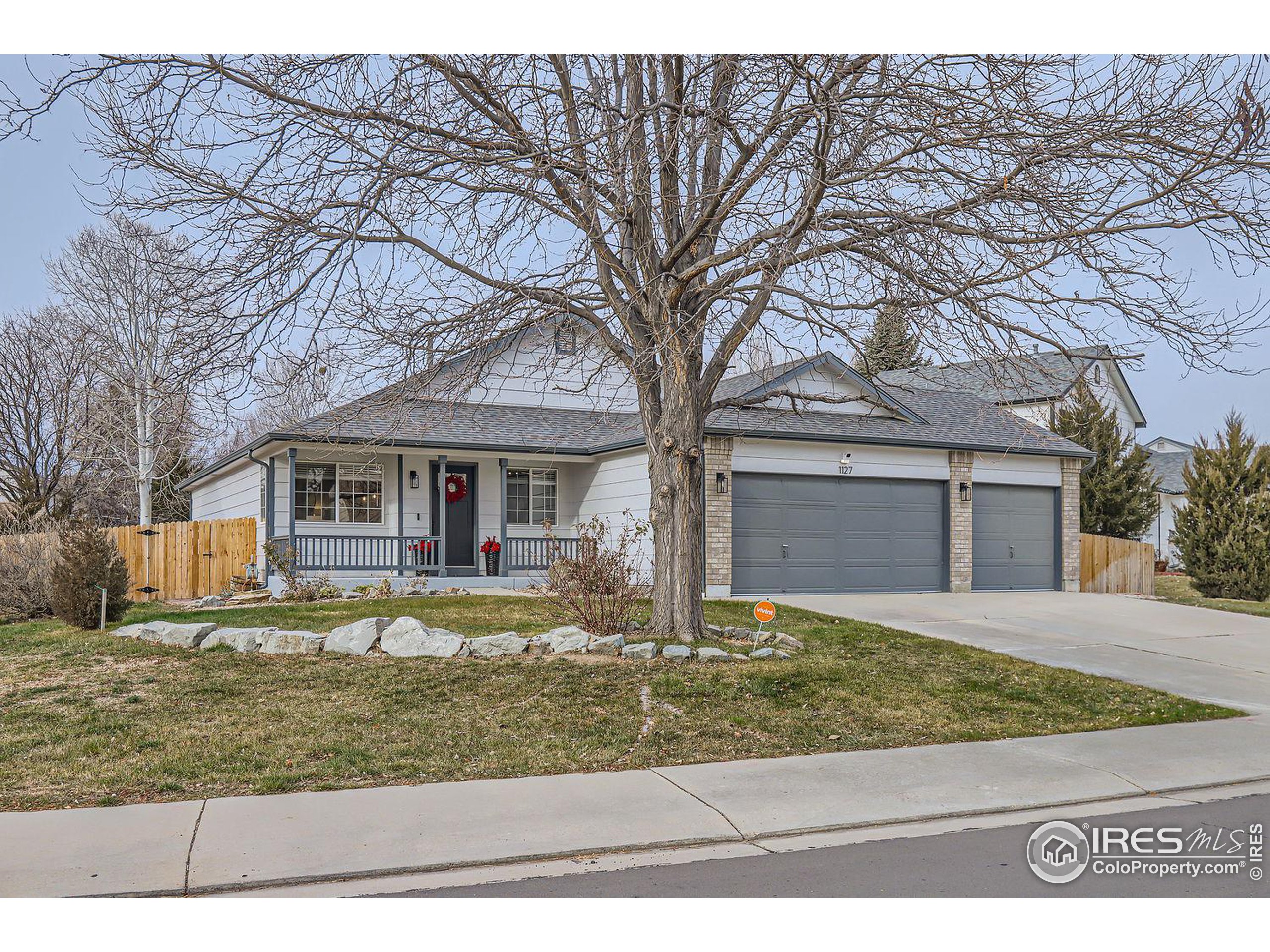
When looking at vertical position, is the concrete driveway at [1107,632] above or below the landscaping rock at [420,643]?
below

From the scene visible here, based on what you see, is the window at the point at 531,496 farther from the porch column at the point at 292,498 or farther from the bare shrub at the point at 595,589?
the bare shrub at the point at 595,589

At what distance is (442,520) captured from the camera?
2019cm

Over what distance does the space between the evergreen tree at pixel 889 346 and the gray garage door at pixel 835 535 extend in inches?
204

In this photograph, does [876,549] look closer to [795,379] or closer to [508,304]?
[795,379]

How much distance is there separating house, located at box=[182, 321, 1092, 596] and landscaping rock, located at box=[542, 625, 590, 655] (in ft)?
22.1

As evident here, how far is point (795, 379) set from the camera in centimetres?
1992

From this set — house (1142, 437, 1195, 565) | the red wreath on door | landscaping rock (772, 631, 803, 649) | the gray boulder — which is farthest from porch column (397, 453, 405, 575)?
house (1142, 437, 1195, 565)

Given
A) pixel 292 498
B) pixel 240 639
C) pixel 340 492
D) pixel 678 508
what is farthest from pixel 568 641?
pixel 340 492

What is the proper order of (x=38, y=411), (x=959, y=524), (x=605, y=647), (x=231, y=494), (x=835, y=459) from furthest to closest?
(x=38, y=411)
(x=231, y=494)
(x=959, y=524)
(x=835, y=459)
(x=605, y=647)

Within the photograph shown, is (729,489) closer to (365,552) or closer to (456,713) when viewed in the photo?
(365,552)

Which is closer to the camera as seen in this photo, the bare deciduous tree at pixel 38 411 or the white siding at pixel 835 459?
the white siding at pixel 835 459

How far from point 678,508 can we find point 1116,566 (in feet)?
55.3

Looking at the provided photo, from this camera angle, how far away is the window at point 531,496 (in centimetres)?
2203

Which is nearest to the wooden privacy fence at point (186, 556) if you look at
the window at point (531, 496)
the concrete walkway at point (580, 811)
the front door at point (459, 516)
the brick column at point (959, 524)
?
the front door at point (459, 516)
